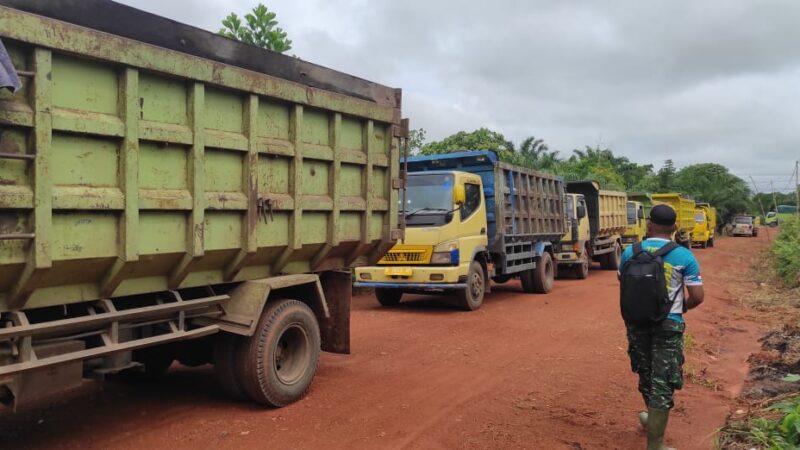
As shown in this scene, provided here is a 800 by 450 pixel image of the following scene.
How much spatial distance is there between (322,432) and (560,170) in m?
27.4

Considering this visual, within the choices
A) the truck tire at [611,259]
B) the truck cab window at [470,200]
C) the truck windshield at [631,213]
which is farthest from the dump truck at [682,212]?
the truck cab window at [470,200]

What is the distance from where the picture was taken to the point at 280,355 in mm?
5277

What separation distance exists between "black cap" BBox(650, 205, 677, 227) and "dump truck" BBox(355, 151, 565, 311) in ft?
15.5

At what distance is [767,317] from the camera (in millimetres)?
10430

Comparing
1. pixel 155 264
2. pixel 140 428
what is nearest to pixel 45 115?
pixel 155 264

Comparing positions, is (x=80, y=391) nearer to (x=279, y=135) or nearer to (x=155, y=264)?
(x=155, y=264)

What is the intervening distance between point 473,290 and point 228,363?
6061 mm

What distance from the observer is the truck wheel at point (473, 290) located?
10.1 m

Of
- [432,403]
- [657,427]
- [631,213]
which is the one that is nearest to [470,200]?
[432,403]

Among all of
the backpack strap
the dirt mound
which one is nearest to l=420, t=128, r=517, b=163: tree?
the dirt mound

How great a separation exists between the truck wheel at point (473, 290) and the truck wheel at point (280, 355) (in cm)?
489

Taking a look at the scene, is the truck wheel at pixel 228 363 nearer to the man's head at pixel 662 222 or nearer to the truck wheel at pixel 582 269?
the man's head at pixel 662 222

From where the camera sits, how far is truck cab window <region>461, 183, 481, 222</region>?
391 inches

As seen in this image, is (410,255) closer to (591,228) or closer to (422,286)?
(422,286)
